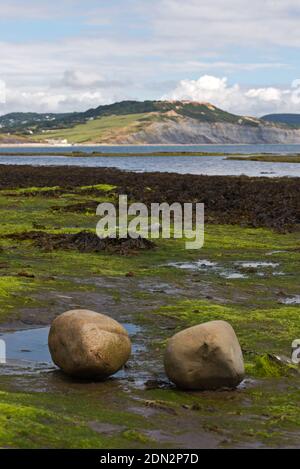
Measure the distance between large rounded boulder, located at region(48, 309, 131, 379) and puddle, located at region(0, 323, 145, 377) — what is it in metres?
0.33

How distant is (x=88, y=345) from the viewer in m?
9.96

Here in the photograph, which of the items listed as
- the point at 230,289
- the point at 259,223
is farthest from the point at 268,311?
the point at 259,223

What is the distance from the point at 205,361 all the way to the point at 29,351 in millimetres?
3050

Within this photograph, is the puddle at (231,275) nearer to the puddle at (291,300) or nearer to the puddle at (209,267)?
the puddle at (209,267)

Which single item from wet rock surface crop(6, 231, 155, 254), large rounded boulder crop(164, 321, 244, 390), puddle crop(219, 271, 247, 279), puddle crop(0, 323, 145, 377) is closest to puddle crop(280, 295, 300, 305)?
puddle crop(219, 271, 247, 279)

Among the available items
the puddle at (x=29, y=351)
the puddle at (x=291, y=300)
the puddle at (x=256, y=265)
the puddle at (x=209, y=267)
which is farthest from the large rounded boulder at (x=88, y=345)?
the puddle at (x=256, y=265)

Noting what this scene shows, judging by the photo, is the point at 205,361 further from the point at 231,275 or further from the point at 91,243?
the point at 91,243

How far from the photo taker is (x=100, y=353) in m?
9.94

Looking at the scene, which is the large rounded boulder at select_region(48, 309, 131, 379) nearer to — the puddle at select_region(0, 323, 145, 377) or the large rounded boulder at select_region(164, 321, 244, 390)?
the puddle at select_region(0, 323, 145, 377)

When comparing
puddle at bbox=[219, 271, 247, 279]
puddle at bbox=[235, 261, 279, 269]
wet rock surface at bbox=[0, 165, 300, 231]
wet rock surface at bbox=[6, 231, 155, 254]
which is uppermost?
wet rock surface at bbox=[0, 165, 300, 231]

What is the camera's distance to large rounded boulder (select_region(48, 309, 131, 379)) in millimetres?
9938

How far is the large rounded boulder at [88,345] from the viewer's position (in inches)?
391

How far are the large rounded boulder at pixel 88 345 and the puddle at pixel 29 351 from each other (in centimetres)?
33
